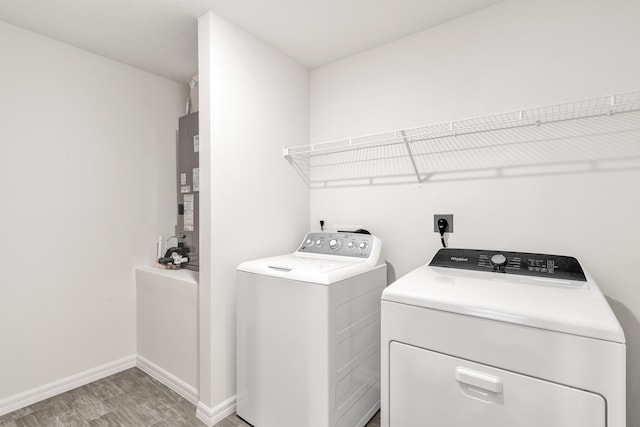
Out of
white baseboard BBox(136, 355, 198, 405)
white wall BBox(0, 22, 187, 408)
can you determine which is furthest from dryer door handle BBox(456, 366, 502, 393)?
white wall BBox(0, 22, 187, 408)

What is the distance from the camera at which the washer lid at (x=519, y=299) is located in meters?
0.91

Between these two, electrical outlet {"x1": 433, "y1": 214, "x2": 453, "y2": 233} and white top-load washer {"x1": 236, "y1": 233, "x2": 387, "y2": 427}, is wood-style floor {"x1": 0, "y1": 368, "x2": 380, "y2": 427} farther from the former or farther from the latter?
electrical outlet {"x1": 433, "y1": 214, "x2": 453, "y2": 233}

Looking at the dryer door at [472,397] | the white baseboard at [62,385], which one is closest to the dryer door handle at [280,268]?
the dryer door at [472,397]

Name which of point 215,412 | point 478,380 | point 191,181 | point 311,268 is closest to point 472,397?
point 478,380

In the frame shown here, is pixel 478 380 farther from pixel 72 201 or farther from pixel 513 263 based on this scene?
pixel 72 201

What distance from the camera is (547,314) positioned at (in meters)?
0.95

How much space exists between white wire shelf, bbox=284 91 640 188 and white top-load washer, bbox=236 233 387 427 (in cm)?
60

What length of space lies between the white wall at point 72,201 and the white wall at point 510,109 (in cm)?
162

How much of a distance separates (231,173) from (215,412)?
4.53 ft

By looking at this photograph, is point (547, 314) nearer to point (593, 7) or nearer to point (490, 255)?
point (490, 255)

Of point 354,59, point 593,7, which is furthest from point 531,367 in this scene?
point 354,59

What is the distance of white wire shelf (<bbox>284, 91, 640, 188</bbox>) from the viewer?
4.77 feet

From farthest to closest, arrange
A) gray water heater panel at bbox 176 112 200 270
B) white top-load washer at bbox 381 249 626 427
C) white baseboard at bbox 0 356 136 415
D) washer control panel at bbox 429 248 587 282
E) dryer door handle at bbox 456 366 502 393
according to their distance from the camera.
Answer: gray water heater panel at bbox 176 112 200 270, white baseboard at bbox 0 356 136 415, washer control panel at bbox 429 248 587 282, dryer door handle at bbox 456 366 502 393, white top-load washer at bbox 381 249 626 427

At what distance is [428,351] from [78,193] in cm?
242
